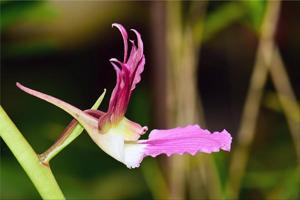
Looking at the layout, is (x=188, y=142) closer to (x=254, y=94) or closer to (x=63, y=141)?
(x=63, y=141)

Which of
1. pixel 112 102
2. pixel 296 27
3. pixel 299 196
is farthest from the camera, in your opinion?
pixel 296 27

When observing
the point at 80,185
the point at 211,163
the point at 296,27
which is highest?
the point at 296,27

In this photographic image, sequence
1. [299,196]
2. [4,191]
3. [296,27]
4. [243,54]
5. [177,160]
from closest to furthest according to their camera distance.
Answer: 1. [177,160]
2. [299,196]
3. [4,191]
4. [296,27]
5. [243,54]

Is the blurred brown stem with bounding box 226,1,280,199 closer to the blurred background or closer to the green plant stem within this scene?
the blurred background

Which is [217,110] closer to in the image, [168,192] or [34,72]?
[34,72]

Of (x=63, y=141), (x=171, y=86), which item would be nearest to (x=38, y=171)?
(x=63, y=141)

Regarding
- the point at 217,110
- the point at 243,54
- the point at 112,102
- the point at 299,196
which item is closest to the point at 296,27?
the point at 243,54

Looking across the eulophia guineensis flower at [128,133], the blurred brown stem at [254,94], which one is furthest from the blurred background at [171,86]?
the eulophia guineensis flower at [128,133]
